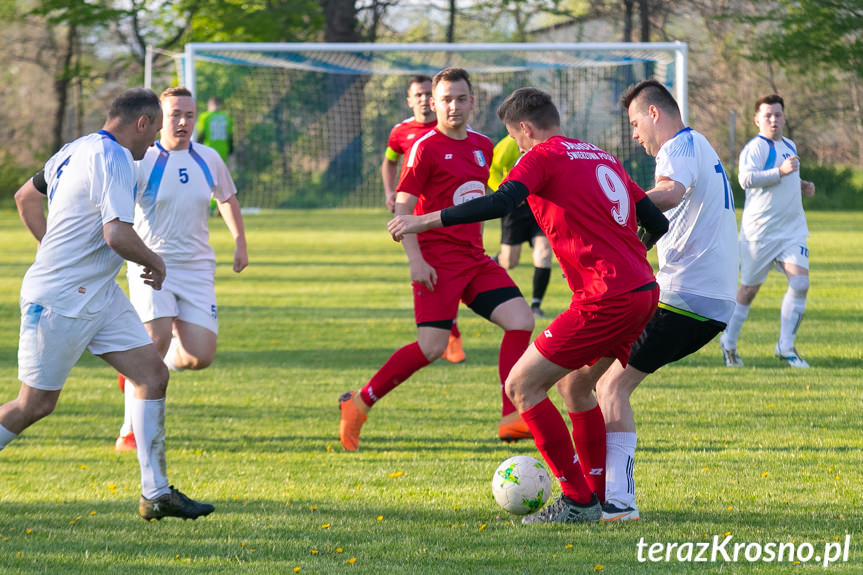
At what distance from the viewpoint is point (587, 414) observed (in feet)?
16.8

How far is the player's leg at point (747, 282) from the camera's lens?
950cm

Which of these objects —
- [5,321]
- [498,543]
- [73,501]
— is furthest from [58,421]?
[5,321]

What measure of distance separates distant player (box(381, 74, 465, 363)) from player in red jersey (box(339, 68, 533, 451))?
7.11 ft

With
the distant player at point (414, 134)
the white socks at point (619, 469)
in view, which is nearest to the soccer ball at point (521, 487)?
the white socks at point (619, 469)

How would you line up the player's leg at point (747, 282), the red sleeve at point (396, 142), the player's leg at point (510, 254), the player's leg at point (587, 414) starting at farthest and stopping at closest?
the player's leg at point (510, 254), the red sleeve at point (396, 142), the player's leg at point (747, 282), the player's leg at point (587, 414)

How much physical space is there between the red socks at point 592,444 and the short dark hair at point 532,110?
1.35 metres

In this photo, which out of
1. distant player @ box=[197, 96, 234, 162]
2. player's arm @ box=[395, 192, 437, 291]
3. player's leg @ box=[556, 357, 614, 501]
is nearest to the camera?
Result: player's leg @ box=[556, 357, 614, 501]

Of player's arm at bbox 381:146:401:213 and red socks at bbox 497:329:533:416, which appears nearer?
red socks at bbox 497:329:533:416

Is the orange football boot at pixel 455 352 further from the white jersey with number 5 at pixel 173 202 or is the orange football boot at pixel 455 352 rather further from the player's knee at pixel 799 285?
the white jersey with number 5 at pixel 173 202

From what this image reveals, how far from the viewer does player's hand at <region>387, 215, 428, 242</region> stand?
480cm

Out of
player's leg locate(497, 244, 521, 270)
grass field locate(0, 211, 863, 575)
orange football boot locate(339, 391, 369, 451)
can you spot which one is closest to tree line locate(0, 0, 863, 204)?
player's leg locate(497, 244, 521, 270)

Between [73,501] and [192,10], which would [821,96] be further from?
[73,501]

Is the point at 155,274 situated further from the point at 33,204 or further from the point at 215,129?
the point at 215,129

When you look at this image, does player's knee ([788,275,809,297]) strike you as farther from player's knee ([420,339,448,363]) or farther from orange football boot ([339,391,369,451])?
orange football boot ([339,391,369,451])
